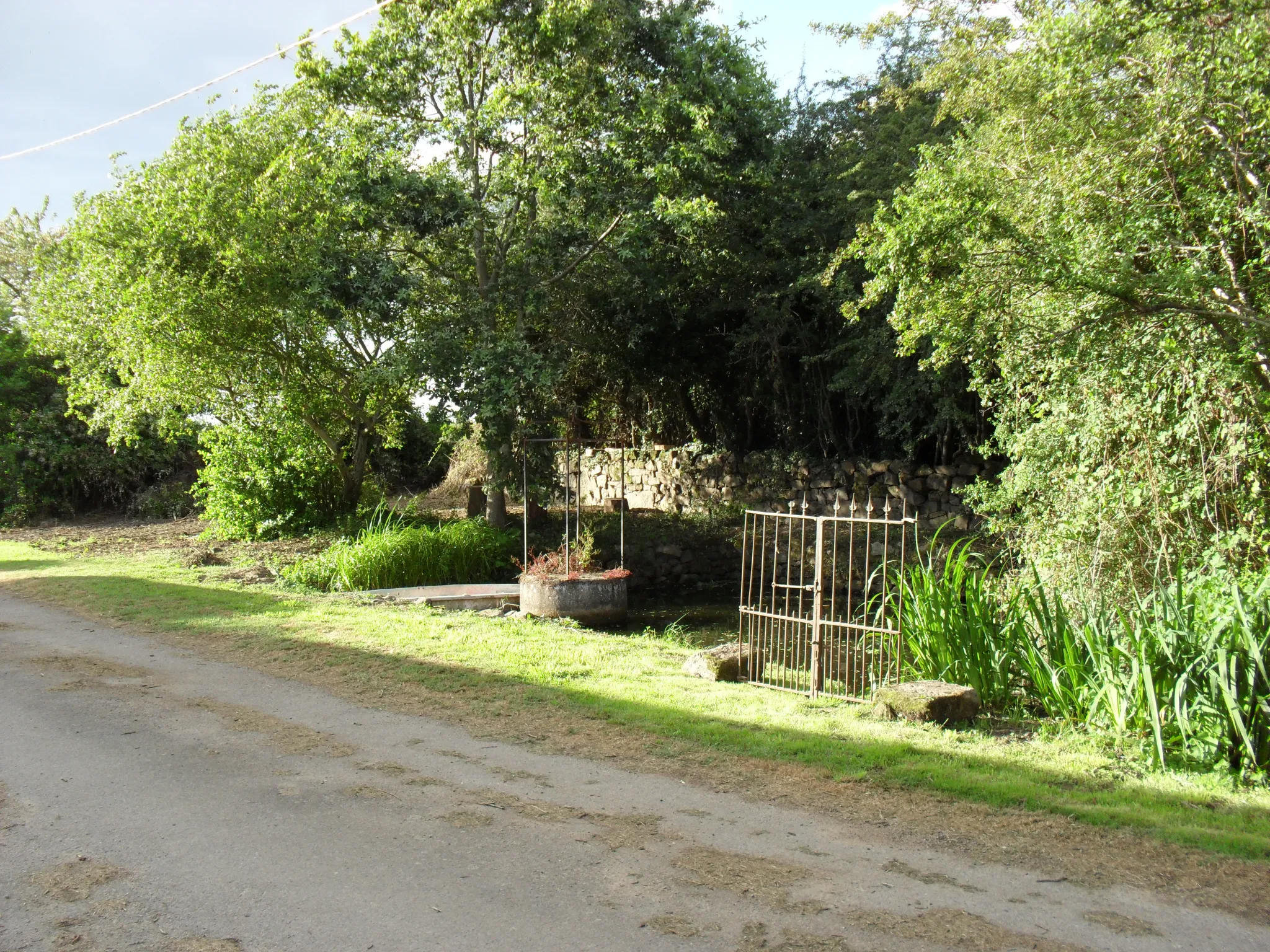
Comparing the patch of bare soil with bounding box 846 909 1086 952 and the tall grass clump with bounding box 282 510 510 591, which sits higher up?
the tall grass clump with bounding box 282 510 510 591

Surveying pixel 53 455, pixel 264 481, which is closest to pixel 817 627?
pixel 264 481

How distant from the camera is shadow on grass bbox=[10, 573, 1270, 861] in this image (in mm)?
4449

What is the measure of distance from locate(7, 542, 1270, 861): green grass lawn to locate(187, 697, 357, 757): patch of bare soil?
0.96 meters

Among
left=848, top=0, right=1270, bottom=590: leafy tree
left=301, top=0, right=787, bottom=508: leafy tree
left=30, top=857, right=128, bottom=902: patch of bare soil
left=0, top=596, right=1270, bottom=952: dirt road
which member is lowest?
left=30, top=857, right=128, bottom=902: patch of bare soil

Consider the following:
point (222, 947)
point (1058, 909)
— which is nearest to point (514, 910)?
point (222, 947)

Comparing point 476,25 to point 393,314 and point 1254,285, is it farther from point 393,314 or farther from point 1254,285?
point 1254,285

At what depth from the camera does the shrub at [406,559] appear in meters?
12.9

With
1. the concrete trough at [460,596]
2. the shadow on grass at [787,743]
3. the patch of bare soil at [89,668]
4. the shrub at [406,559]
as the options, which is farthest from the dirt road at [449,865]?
the shrub at [406,559]

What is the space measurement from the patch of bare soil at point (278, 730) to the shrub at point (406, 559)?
20.4 ft

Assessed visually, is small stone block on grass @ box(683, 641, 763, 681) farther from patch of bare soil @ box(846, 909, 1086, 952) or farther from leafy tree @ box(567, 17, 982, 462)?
leafy tree @ box(567, 17, 982, 462)

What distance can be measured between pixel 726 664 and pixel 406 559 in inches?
271

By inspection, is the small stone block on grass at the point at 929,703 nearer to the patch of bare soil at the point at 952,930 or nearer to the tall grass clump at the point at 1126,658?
the tall grass clump at the point at 1126,658

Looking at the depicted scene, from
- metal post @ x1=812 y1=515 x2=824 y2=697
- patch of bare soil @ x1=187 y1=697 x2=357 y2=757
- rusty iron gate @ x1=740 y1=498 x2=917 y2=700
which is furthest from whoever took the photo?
metal post @ x1=812 y1=515 x2=824 y2=697

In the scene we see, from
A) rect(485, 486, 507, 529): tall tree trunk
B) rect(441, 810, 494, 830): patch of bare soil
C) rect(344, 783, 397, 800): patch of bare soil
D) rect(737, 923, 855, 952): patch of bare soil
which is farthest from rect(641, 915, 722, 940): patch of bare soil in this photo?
rect(485, 486, 507, 529): tall tree trunk
